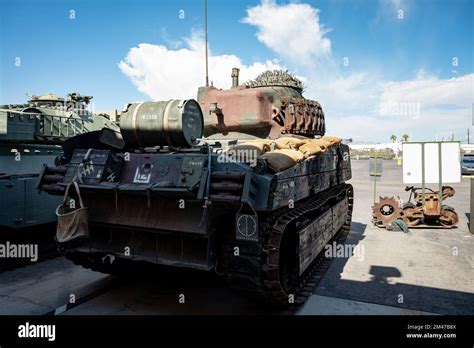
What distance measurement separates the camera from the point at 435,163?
36.4 ft

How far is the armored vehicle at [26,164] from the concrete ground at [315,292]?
0.95 m

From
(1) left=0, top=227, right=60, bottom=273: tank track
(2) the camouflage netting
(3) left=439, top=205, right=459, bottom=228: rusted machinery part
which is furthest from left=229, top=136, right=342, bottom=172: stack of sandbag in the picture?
(3) left=439, top=205, right=459, bottom=228: rusted machinery part

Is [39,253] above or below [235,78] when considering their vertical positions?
below

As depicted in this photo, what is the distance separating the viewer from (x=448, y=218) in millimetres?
10852

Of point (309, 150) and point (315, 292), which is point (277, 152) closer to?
point (309, 150)

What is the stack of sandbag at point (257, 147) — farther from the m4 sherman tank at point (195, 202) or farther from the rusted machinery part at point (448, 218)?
the rusted machinery part at point (448, 218)

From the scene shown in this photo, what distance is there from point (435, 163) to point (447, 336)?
789 centimetres

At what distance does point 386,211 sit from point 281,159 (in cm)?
799

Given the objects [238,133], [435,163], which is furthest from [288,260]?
[435,163]

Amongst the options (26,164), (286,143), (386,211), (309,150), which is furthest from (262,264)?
(386,211)

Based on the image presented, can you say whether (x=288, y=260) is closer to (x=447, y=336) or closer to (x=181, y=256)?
(x=181, y=256)

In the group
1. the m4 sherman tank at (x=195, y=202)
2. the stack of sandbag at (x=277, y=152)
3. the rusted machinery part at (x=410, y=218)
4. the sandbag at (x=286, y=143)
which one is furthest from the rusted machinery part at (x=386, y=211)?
the sandbag at (x=286, y=143)

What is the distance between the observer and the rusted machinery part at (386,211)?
11195 mm

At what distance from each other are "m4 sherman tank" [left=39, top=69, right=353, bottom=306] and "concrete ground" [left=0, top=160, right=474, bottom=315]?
46 centimetres
